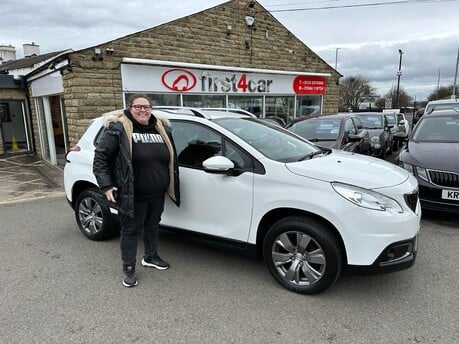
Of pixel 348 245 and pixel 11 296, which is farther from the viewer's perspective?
pixel 11 296

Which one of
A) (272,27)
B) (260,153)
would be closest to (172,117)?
(260,153)

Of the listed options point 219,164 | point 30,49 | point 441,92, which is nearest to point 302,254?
point 219,164

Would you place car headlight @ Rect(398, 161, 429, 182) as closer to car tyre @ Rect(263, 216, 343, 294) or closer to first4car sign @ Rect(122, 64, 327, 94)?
car tyre @ Rect(263, 216, 343, 294)

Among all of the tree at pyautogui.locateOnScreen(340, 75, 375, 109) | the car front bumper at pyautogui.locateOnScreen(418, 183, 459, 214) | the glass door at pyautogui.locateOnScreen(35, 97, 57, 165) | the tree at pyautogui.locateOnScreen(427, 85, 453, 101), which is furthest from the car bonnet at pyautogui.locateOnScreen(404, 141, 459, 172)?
the tree at pyautogui.locateOnScreen(427, 85, 453, 101)

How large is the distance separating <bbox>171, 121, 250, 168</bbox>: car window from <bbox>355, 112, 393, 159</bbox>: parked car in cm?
621

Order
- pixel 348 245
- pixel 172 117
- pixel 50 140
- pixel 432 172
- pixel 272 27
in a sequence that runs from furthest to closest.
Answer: pixel 272 27
pixel 50 140
pixel 432 172
pixel 172 117
pixel 348 245

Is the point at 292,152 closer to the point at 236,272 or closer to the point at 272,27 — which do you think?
the point at 236,272

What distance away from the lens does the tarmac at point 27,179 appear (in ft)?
23.3

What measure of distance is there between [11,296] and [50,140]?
28.5 feet

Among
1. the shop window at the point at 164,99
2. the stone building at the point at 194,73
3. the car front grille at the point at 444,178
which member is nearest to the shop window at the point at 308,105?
the stone building at the point at 194,73

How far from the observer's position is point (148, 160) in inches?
120

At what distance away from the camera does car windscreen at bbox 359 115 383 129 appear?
1074cm

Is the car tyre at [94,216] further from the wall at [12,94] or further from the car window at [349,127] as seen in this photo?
the wall at [12,94]

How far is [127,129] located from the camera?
2963mm
